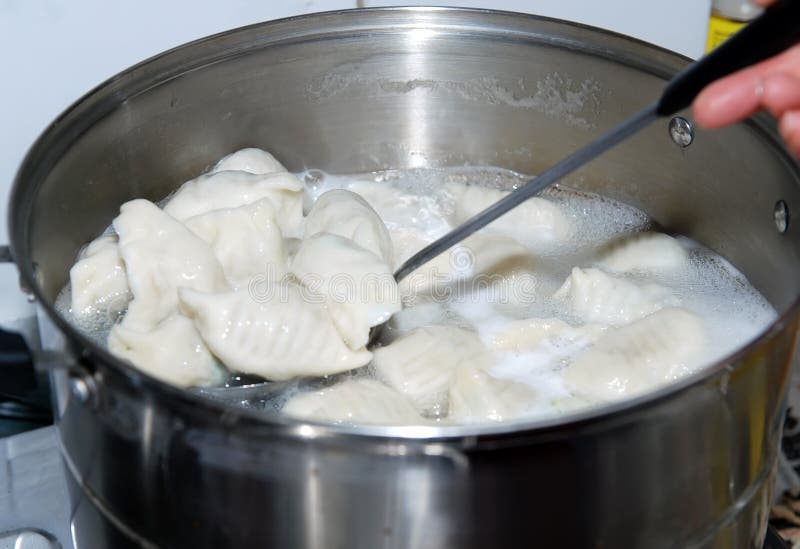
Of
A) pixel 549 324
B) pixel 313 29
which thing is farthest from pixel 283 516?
pixel 313 29

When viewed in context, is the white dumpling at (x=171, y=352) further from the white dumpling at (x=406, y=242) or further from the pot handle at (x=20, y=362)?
the white dumpling at (x=406, y=242)

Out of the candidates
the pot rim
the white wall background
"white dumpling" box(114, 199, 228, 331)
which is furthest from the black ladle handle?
the white wall background

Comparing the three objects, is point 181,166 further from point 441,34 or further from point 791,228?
point 791,228

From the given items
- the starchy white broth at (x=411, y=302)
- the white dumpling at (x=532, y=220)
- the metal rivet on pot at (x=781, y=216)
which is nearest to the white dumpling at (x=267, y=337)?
the starchy white broth at (x=411, y=302)

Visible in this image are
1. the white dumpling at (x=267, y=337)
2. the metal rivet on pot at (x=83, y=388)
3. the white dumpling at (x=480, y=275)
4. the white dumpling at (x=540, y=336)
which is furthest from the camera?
the white dumpling at (x=480, y=275)

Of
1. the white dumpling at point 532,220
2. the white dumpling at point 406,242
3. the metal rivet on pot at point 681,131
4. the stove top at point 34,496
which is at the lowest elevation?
the stove top at point 34,496

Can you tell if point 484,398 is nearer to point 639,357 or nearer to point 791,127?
point 639,357

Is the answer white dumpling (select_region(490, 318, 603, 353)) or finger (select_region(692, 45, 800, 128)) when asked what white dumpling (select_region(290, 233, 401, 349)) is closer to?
white dumpling (select_region(490, 318, 603, 353))
